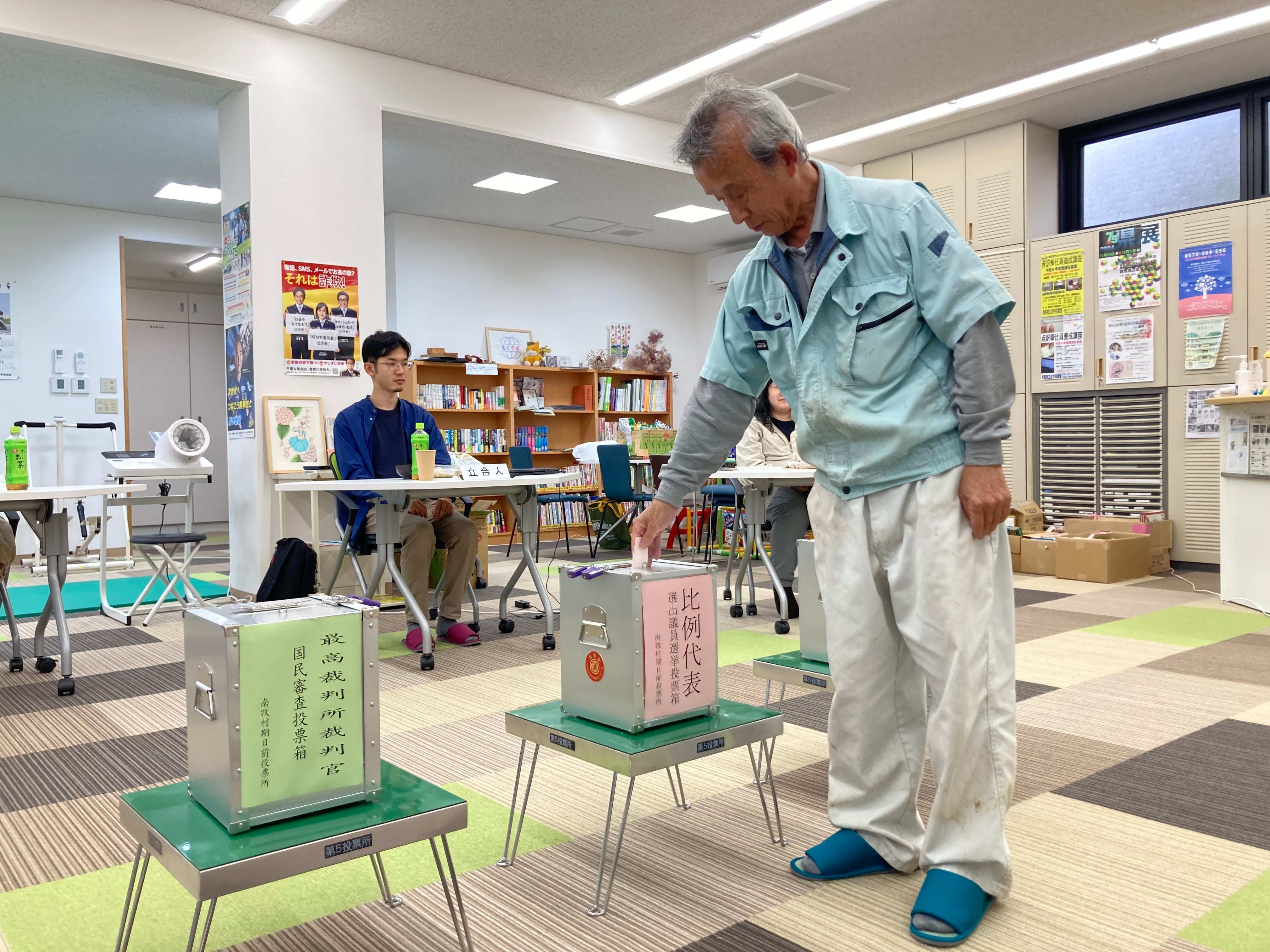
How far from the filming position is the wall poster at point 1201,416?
6172 mm

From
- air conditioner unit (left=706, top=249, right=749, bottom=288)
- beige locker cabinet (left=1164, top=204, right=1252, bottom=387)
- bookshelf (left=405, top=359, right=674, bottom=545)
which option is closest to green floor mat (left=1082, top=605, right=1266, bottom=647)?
beige locker cabinet (left=1164, top=204, right=1252, bottom=387)

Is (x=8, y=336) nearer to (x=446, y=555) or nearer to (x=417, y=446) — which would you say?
(x=446, y=555)

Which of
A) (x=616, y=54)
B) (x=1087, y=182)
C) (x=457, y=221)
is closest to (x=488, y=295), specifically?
(x=457, y=221)

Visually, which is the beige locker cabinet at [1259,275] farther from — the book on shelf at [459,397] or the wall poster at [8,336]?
the wall poster at [8,336]

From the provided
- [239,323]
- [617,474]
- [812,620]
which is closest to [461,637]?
[812,620]

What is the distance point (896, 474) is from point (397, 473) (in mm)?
3017

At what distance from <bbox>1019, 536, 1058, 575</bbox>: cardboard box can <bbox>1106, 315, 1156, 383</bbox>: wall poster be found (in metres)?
1.27

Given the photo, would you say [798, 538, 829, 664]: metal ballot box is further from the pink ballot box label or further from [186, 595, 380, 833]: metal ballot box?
[186, 595, 380, 833]: metal ballot box

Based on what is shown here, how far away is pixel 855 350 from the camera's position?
1701 mm

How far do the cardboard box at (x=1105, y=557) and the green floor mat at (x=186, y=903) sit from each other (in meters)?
4.86

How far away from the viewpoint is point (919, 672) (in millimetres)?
1866

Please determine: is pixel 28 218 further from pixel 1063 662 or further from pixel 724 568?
pixel 1063 662

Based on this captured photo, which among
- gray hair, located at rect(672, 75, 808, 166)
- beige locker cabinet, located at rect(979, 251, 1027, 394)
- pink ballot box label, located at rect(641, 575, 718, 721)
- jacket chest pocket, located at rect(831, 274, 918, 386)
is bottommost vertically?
pink ballot box label, located at rect(641, 575, 718, 721)

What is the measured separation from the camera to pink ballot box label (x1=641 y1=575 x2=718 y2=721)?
1.83 m
